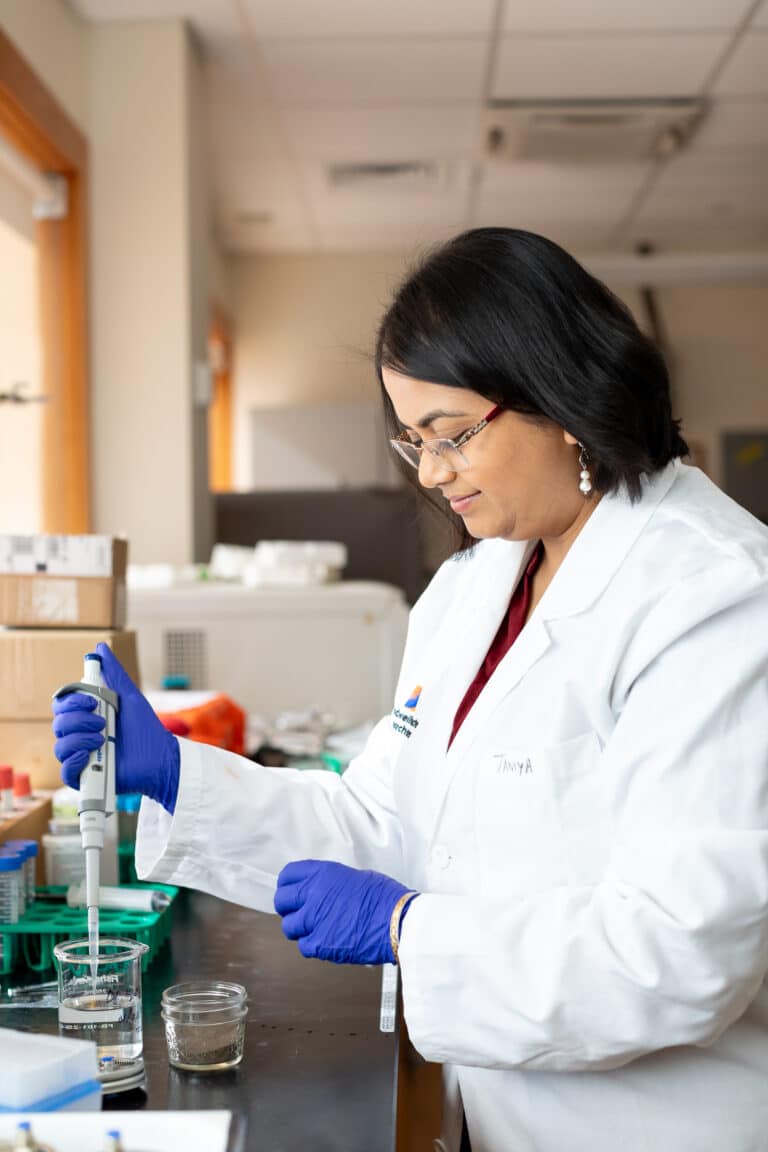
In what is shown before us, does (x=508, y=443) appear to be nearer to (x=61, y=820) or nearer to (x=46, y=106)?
(x=61, y=820)

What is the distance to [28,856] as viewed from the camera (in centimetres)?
132

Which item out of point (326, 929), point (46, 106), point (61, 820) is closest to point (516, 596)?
point (326, 929)

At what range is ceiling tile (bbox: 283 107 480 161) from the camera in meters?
4.29

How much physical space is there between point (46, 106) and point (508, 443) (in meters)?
2.34

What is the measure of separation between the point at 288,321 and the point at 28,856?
17.6 ft

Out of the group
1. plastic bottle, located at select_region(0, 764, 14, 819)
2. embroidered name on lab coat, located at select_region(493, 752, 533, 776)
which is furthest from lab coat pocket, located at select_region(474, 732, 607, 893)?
plastic bottle, located at select_region(0, 764, 14, 819)

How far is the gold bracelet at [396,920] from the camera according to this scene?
1.01 meters

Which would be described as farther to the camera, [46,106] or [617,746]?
[46,106]

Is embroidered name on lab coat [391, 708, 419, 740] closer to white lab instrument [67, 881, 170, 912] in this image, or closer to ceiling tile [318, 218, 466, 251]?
white lab instrument [67, 881, 170, 912]

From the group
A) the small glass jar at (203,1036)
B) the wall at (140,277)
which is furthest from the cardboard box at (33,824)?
the wall at (140,277)

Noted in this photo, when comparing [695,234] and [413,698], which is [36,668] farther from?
[695,234]

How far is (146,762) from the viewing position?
1.25m

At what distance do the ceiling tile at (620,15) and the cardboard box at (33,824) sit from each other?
282cm

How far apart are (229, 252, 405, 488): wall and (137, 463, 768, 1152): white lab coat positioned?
17.3 feet
